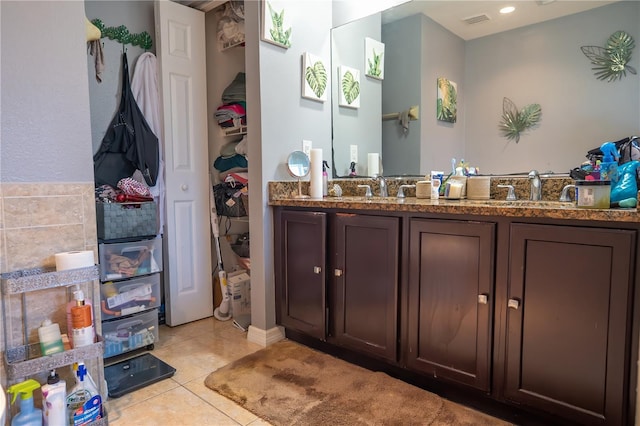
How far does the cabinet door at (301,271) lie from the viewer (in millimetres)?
2133

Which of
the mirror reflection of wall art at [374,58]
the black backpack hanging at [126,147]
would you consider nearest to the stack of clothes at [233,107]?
the black backpack hanging at [126,147]

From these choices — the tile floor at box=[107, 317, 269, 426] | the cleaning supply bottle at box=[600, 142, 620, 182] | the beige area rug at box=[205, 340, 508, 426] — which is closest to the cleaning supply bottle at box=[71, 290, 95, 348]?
the tile floor at box=[107, 317, 269, 426]

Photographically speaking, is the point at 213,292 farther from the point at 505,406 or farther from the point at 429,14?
the point at 429,14

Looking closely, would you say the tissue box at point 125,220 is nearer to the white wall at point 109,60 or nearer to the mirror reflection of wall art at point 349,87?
the white wall at point 109,60

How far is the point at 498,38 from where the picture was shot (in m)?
2.01

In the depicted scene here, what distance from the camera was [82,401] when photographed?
152 cm

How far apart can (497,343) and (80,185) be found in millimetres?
1822

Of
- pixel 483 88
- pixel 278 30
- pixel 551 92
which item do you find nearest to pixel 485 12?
pixel 483 88

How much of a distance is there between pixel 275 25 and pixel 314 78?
0.40 meters

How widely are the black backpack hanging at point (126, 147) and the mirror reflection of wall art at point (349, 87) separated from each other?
128 cm

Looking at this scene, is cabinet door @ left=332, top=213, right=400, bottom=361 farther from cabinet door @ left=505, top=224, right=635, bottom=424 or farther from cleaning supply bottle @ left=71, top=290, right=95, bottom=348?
cleaning supply bottle @ left=71, top=290, right=95, bottom=348

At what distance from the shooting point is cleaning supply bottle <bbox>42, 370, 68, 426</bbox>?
1414 millimetres

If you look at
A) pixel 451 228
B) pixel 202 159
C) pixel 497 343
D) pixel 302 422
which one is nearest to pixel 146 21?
pixel 202 159

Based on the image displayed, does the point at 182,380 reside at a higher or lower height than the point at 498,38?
lower
